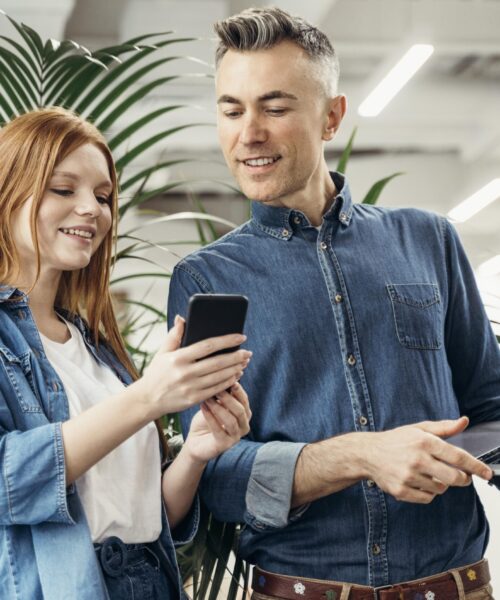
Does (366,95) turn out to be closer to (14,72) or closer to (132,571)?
(14,72)

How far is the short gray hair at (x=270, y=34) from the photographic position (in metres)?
1.60

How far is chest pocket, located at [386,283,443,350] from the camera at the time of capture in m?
1.53

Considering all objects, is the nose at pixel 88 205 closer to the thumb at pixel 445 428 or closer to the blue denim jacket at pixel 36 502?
the blue denim jacket at pixel 36 502

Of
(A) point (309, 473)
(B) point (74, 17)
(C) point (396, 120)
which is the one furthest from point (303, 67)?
(C) point (396, 120)

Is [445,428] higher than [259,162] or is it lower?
lower

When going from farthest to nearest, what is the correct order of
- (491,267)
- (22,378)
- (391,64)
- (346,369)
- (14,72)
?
(491,267) < (391,64) < (14,72) < (346,369) < (22,378)

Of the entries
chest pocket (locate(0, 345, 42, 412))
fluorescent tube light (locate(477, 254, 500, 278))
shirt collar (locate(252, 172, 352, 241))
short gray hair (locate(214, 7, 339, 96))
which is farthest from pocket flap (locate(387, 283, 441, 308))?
fluorescent tube light (locate(477, 254, 500, 278))

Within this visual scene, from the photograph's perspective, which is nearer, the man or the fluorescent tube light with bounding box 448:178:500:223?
the man

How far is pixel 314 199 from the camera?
165 cm

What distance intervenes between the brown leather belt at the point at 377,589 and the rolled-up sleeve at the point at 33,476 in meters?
0.40

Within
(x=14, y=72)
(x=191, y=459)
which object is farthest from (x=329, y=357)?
(x=14, y=72)

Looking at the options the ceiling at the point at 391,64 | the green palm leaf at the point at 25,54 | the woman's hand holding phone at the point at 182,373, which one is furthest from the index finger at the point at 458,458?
the ceiling at the point at 391,64

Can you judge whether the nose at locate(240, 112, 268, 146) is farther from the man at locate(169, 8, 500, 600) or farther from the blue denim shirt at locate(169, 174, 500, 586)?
the blue denim shirt at locate(169, 174, 500, 586)

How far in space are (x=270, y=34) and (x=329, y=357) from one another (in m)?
0.54
